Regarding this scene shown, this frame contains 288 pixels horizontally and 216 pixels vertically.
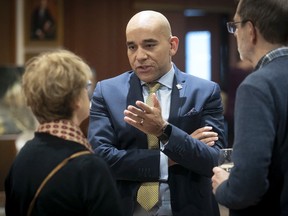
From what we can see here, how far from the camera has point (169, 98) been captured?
6.86 feet

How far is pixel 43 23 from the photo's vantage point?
18.8ft

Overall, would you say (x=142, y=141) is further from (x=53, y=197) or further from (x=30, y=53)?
(x=30, y=53)

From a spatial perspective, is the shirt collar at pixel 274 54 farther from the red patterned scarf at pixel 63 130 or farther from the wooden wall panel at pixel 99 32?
the wooden wall panel at pixel 99 32

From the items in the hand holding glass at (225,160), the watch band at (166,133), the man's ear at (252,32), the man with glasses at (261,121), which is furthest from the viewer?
the watch band at (166,133)

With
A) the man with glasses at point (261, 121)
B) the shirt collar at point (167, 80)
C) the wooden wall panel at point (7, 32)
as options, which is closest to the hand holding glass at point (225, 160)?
the man with glasses at point (261, 121)

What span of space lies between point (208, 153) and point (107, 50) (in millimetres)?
4369

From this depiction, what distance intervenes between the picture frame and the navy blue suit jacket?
373 centimetres

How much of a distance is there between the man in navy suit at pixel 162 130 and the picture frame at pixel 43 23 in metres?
3.73

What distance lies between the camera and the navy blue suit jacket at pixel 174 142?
6.42ft

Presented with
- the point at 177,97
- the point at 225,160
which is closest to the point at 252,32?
the point at 225,160

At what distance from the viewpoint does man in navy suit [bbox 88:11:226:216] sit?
76.9 inches

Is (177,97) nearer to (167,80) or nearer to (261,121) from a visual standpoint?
(167,80)

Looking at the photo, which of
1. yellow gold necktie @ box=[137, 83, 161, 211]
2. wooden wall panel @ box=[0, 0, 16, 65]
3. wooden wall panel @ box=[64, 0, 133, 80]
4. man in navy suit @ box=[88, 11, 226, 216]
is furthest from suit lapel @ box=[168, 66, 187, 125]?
wooden wall panel @ box=[64, 0, 133, 80]

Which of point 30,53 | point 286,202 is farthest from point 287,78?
point 30,53
